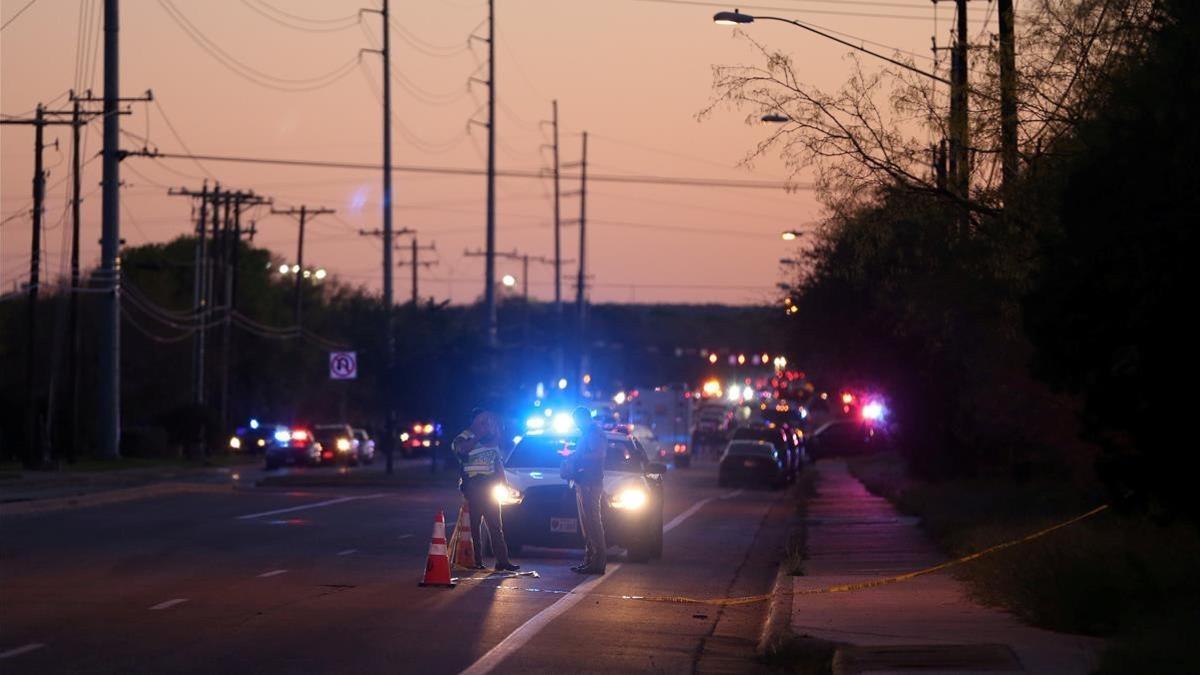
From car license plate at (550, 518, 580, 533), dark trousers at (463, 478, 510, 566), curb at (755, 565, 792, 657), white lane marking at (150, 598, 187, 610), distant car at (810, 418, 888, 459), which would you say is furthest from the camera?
distant car at (810, 418, 888, 459)

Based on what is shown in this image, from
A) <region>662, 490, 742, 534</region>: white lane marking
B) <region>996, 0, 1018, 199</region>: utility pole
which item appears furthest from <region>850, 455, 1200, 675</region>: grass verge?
<region>662, 490, 742, 534</region>: white lane marking

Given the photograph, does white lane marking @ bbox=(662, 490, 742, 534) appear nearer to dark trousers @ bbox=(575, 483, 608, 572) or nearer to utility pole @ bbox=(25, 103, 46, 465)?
dark trousers @ bbox=(575, 483, 608, 572)

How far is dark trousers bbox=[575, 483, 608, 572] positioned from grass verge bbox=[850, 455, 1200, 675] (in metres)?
4.15

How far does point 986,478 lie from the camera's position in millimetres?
34312

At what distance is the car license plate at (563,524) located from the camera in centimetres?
2038

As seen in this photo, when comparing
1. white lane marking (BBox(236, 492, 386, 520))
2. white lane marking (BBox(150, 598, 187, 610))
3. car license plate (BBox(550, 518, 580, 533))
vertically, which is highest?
car license plate (BBox(550, 518, 580, 533))

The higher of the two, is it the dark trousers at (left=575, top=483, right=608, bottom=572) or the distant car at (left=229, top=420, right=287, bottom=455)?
the distant car at (left=229, top=420, right=287, bottom=455)

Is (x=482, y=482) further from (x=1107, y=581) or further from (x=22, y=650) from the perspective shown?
(x=1107, y=581)

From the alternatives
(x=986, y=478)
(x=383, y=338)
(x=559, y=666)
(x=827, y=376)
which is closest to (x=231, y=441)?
(x=383, y=338)

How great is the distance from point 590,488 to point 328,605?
468 centimetres

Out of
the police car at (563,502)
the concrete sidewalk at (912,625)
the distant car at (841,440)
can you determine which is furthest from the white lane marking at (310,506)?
the distant car at (841,440)

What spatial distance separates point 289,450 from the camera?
5825cm

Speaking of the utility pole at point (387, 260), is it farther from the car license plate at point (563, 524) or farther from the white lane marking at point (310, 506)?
the car license plate at point (563, 524)

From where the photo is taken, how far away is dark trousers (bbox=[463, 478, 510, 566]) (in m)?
18.8
